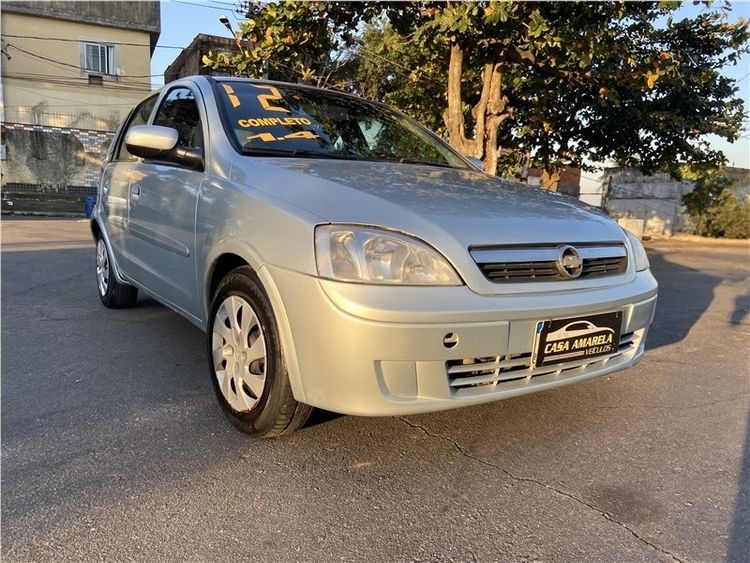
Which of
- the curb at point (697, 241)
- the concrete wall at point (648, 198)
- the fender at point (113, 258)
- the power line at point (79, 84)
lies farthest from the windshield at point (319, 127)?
the power line at point (79, 84)

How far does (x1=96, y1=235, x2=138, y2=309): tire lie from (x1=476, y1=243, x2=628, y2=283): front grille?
344 cm

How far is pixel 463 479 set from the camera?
2334 millimetres

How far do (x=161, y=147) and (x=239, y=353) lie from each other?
46.4 inches

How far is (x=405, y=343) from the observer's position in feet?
6.77

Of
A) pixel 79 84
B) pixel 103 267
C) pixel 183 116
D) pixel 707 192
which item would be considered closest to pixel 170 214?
pixel 183 116

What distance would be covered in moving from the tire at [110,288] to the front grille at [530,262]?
3440mm

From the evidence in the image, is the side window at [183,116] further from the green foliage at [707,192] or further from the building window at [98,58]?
the building window at [98,58]

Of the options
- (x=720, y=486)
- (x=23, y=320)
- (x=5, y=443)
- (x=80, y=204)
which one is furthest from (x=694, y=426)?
(x=80, y=204)

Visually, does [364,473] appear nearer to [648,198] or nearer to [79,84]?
[648,198]

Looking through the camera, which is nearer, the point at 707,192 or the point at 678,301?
the point at 678,301

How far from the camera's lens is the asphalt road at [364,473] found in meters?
1.93

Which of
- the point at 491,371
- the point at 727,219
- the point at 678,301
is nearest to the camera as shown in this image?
the point at 491,371

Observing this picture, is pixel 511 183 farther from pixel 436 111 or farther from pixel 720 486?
pixel 436 111

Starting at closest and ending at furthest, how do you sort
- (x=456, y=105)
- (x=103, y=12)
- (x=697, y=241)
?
1. (x=456, y=105)
2. (x=697, y=241)
3. (x=103, y=12)
